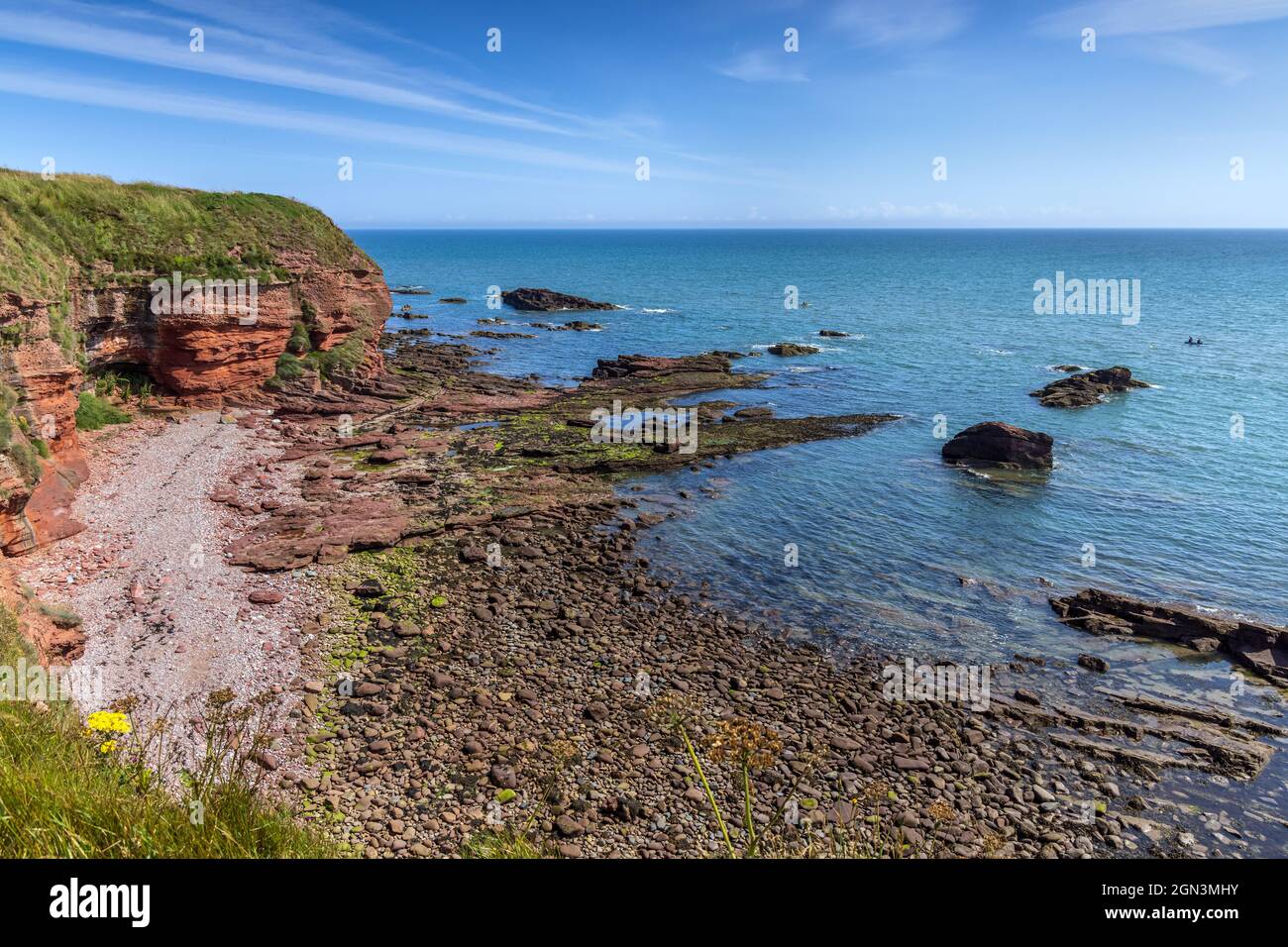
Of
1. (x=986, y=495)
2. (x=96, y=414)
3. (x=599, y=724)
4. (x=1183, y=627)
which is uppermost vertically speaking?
(x=96, y=414)

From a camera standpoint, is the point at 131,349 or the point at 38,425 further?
the point at 131,349

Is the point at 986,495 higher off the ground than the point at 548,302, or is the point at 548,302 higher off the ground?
the point at 548,302

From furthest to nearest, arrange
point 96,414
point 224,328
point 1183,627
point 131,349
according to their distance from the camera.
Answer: point 224,328
point 131,349
point 96,414
point 1183,627

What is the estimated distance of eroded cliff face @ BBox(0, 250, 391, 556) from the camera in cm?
2178

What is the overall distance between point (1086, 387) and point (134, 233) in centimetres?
5872

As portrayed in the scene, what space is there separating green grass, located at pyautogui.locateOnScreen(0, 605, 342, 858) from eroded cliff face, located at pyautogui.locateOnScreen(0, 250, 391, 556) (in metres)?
15.2

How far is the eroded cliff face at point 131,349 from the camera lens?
2178cm

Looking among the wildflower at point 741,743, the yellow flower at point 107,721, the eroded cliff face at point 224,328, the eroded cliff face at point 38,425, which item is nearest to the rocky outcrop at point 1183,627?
the wildflower at point 741,743

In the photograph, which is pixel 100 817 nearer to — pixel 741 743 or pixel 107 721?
pixel 107 721

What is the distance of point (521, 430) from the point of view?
133ft

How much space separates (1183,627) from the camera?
2189 cm

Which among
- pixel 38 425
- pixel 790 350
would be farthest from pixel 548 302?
pixel 38 425

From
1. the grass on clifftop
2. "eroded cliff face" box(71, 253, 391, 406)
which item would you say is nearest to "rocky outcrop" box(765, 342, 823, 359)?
"eroded cliff face" box(71, 253, 391, 406)
